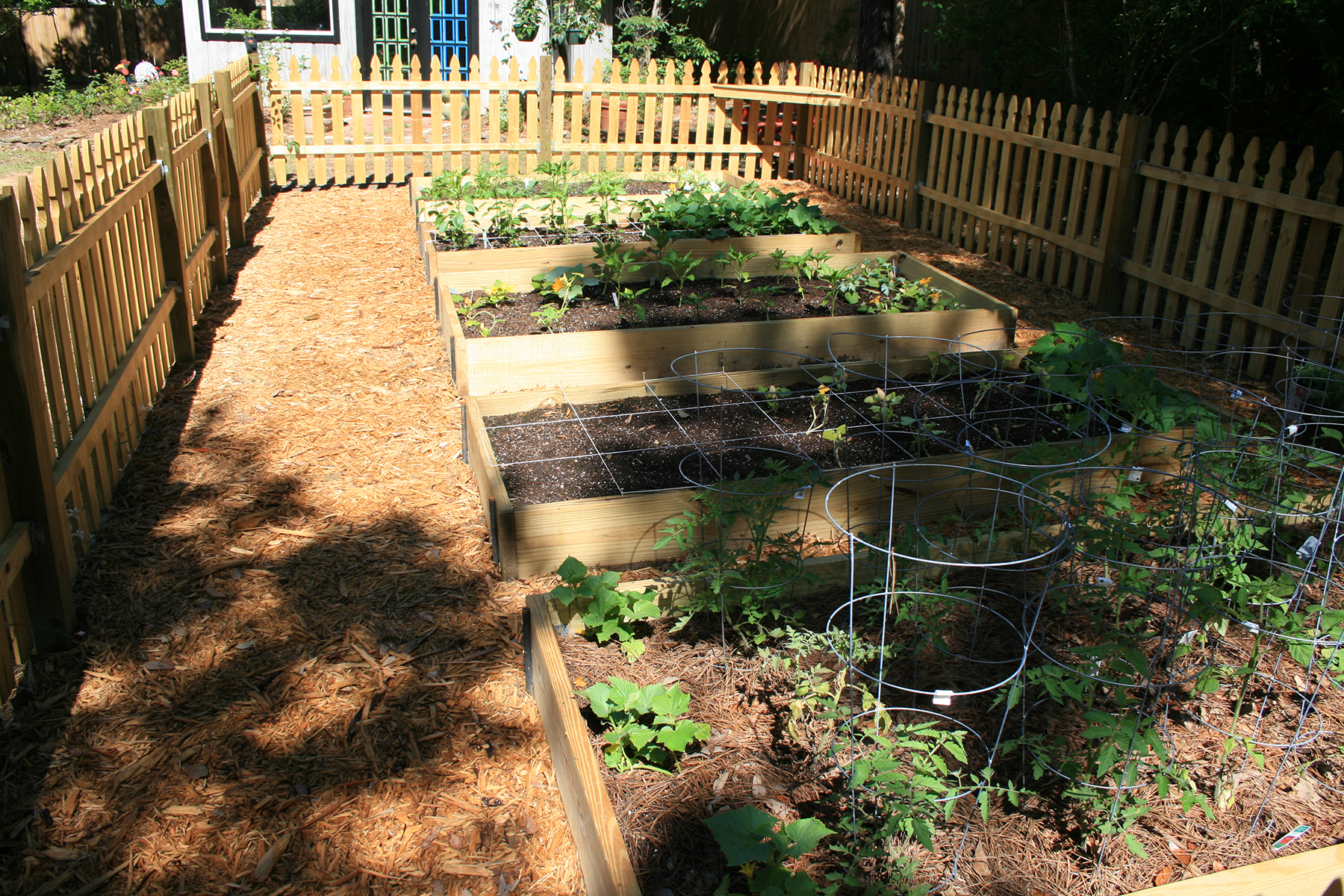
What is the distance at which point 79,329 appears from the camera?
3627mm

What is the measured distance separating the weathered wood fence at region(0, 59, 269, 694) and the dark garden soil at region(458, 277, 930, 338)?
65.4 inches

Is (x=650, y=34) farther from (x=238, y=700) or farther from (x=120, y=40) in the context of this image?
(x=238, y=700)

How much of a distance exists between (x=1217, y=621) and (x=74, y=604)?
12.5ft

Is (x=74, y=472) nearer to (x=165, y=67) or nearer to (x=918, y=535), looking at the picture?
Result: (x=918, y=535)

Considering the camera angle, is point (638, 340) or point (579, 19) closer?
point (638, 340)

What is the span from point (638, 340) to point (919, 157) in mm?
4917

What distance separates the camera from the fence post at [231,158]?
295 inches

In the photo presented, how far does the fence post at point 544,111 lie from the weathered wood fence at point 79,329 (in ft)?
14.2

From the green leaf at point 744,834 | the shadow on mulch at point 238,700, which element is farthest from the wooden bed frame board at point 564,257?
the green leaf at point 744,834

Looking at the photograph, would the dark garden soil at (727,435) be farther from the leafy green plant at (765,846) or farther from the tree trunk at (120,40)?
the tree trunk at (120,40)

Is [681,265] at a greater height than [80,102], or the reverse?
[80,102]

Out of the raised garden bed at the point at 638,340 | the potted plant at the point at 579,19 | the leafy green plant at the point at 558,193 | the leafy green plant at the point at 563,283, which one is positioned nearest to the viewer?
the raised garden bed at the point at 638,340

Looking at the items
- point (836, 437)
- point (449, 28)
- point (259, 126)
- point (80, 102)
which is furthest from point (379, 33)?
point (836, 437)

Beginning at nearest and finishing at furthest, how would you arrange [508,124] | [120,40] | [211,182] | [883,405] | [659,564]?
[659,564]
[883,405]
[211,182]
[508,124]
[120,40]
